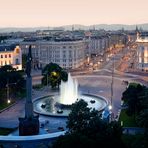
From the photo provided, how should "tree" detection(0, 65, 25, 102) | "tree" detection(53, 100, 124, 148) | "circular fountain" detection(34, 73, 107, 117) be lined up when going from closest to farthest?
"tree" detection(53, 100, 124, 148) < "circular fountain" detection(34, 73, 107, 117) < "tree" detection(0, 65, 25, 102)

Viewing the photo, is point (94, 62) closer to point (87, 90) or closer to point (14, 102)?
point (87, 90)

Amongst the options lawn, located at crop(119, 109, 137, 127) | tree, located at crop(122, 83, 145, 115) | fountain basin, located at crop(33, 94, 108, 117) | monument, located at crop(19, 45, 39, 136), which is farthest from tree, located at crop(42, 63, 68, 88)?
monument, located at crop(19, 45, 39, 136)

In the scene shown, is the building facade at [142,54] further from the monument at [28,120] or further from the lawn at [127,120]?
the monument at [28,120]

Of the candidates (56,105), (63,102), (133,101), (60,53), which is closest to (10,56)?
(60,53)

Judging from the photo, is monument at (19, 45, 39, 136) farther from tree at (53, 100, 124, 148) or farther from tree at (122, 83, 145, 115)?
tree at (122, 83, 145, 115)

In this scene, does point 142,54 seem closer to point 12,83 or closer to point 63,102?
point 63,102

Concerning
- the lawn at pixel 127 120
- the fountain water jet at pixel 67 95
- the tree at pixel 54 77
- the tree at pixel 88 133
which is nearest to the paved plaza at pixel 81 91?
the tree at pixel 54 77
